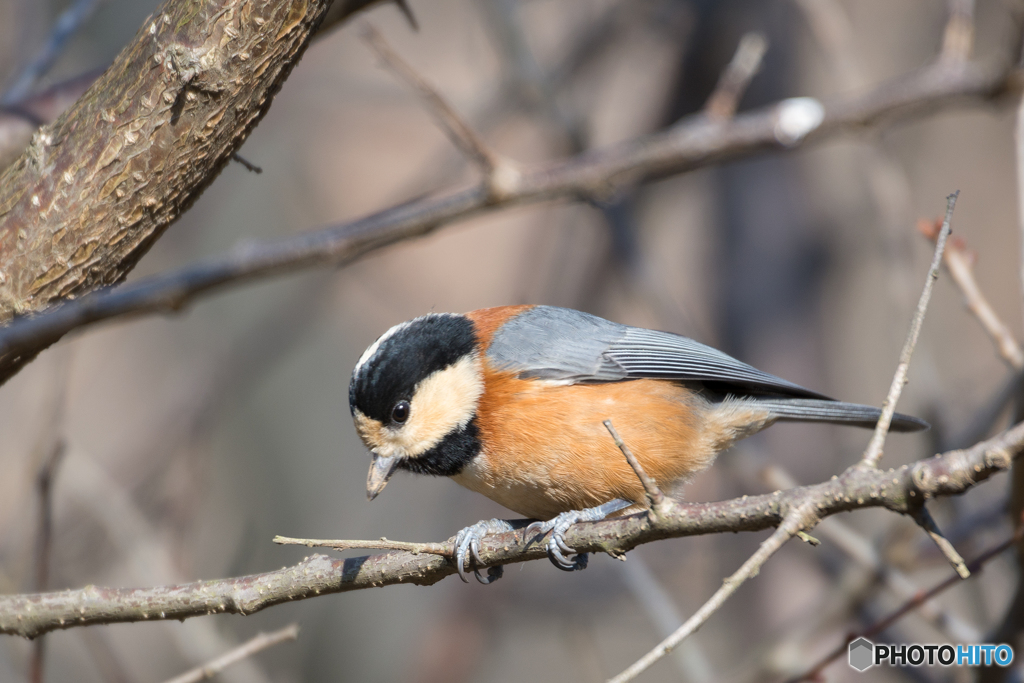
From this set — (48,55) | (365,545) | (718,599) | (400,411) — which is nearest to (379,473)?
(400,411)

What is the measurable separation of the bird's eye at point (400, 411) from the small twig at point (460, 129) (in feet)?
2.25

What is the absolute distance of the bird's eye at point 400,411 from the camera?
2467 millimetres

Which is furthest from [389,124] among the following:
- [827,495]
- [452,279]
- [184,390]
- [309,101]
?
[827,495]

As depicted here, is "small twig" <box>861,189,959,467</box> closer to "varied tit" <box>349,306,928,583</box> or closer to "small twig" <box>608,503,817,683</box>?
"small twig" <box>608,503,817,683</box>

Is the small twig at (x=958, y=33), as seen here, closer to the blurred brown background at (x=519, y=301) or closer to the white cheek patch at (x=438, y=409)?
the blurred brown background at (x=519, y=301)

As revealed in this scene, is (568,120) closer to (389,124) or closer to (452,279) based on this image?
(452,279)

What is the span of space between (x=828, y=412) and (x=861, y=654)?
787mm

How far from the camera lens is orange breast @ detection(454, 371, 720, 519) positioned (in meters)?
2.38

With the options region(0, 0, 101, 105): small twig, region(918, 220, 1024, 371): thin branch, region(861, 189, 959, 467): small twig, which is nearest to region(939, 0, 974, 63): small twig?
region(918, 220, 1024, 371): thin branch

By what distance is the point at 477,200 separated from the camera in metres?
2.25

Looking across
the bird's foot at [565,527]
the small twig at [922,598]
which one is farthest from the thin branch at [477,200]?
the small twig at [922,598]

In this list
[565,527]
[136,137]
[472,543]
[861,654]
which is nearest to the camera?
[136,137]

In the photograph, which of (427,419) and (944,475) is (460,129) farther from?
(944,475)

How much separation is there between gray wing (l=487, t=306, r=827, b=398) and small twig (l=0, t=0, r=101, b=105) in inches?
70.2
